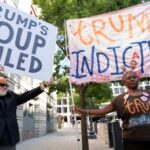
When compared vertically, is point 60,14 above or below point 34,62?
above

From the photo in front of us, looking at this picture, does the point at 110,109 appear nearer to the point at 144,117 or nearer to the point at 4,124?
the point at 144,117

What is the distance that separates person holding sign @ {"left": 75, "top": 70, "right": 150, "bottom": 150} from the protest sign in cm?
153

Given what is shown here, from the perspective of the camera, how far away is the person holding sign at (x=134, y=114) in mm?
4414

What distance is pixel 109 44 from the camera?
257 inches

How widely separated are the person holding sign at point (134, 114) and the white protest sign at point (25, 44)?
5.22 feet

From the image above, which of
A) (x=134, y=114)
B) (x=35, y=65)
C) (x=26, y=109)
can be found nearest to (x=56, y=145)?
(x=26, y=109)

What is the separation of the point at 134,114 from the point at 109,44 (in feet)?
7.46

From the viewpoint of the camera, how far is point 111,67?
6.33 metres

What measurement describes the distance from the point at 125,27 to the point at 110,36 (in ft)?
1.05

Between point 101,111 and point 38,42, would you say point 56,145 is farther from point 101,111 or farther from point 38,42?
point 101,111

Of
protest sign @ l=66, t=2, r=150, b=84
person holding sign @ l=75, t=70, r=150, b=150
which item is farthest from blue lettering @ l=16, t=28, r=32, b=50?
person holding sign @ l=75, t=70, r=150, b=150

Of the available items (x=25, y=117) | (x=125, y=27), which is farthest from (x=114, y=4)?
(x=25, y=117)

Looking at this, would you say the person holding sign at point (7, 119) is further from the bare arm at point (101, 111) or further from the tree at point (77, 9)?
the tree at point (77, 9)

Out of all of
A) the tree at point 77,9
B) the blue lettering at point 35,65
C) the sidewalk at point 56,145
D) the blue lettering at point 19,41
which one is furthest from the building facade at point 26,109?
the blue lettering at point 35,65
